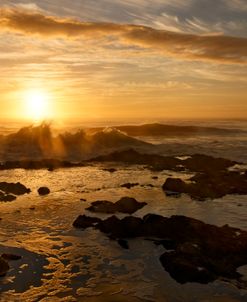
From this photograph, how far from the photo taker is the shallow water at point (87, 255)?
64.5 ft

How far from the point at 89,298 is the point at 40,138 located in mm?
74688

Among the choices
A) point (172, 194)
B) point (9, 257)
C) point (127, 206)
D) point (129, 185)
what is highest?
point (127, 206)

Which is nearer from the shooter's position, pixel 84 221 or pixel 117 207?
pixel 84 221

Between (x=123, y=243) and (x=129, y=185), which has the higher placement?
(x=129, y=185)

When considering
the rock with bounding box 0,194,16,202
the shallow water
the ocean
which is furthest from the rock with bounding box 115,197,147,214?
the rock with bounding box 0,194,16,202

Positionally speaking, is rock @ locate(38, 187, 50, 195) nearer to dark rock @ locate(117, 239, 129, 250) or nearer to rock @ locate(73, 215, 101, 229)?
rock @ locate(73, 215, 101, 229)

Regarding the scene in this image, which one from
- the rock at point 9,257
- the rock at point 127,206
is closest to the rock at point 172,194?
the rock at point 127,206

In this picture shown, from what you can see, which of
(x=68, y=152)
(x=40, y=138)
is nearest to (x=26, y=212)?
(x=68, y=152)

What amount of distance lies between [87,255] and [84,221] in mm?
5940

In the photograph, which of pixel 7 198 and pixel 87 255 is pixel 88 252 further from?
pixel 7 198

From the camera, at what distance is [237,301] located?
18.8 m

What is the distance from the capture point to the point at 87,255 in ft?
79.9

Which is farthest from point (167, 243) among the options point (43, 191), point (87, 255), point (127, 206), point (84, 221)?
point (43, 191)

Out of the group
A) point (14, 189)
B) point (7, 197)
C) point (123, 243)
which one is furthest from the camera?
point (14, 189)
